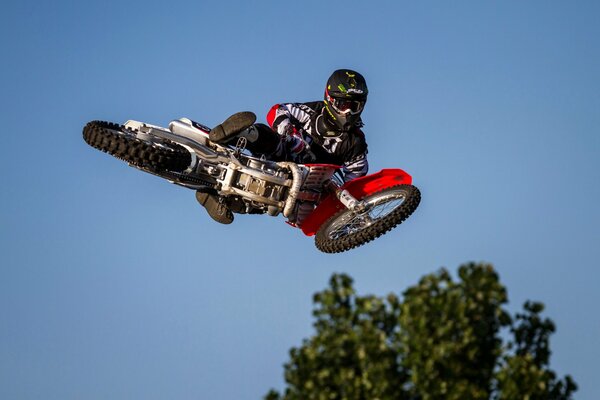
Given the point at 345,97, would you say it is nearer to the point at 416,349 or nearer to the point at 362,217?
the point at 362,217

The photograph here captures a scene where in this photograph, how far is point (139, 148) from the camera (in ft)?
69.9

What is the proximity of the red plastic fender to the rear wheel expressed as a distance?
278 cm

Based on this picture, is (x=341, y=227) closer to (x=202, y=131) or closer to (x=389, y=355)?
(x=202, y=131)

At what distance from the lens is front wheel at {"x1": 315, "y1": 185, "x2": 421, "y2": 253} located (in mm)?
22375

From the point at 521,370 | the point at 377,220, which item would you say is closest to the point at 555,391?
the point at 521,370

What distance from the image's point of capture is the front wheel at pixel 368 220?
2238cm

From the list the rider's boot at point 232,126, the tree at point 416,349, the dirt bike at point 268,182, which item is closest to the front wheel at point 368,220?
the dirt bike at point 268,182

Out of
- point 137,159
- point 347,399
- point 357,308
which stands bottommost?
point 347,399

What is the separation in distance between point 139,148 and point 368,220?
432 centimetres

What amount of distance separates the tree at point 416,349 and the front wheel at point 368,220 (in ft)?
21.3

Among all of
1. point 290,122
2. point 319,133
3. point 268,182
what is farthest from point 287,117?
point 268,182

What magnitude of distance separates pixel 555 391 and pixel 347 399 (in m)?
2.64

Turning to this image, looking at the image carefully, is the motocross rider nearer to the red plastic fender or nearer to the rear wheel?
the red plastic fender

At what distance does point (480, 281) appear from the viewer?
51.9 feet
